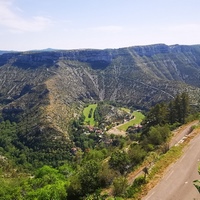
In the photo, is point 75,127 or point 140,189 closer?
point 140,189

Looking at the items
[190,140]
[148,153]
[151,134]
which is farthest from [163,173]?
[151,134]

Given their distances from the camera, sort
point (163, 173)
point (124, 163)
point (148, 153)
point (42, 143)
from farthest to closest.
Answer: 1. point (42, 143)
2. point (148, 153)
3. point (124, 163)
4. point (163, 173)

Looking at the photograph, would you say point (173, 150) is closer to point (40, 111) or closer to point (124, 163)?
point (124, 163)

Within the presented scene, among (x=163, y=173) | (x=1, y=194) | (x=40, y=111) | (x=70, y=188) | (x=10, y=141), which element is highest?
(x=163, y=173)

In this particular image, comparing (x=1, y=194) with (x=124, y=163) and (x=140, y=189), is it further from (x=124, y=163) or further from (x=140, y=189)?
(x=140, y=189)

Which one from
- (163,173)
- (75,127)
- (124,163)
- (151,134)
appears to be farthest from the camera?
(75,127)

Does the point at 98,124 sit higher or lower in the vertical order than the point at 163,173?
lower
